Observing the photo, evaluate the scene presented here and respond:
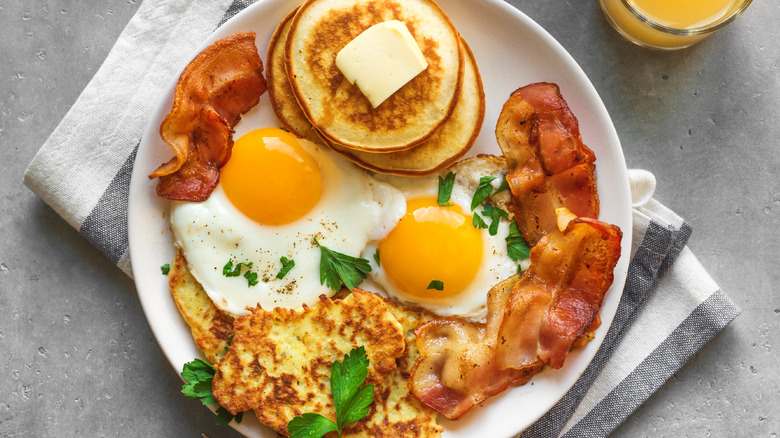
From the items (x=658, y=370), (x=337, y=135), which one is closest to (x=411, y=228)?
(x=337, y=135)

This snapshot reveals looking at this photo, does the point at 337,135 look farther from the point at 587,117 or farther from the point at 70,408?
the point at 70,408

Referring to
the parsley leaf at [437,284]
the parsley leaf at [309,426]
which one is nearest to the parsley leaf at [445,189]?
the parsley leaf at [437,284]

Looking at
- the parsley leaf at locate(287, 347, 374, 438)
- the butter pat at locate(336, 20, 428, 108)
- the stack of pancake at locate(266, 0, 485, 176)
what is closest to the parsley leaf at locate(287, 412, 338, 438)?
the parsley leaf at locate(287, 347, 374, 438)

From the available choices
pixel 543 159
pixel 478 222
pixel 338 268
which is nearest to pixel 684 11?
pixel 543 159

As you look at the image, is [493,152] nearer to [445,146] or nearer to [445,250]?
[445,146]

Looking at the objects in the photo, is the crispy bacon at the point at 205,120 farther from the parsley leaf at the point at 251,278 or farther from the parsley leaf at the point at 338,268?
the parsley leaf at the point at 338,268

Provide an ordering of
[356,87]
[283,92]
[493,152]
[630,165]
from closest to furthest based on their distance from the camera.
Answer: [356,87] → [283,92] → [493,152] → [630,165]
